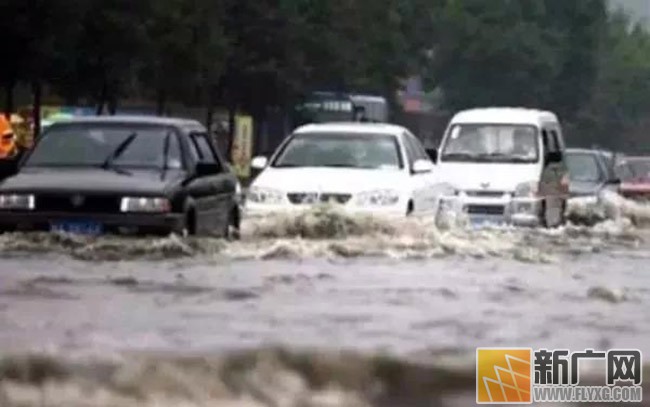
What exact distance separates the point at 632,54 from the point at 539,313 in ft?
303

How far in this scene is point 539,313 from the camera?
12.8 meters

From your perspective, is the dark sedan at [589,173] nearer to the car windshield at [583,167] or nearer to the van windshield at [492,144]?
the car windshield at [583,167]

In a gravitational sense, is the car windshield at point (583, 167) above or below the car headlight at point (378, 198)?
below

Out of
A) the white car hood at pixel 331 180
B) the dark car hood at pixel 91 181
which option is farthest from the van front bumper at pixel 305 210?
the dark car hood at pixel 91 181

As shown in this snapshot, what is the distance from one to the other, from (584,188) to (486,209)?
20.9ft

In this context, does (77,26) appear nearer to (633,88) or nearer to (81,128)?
(81,128)

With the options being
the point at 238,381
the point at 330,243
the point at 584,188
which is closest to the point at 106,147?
the point at 330,243

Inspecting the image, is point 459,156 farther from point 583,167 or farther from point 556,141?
point 583,167

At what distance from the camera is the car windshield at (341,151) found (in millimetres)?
21594

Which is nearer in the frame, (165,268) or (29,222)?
(165,268)

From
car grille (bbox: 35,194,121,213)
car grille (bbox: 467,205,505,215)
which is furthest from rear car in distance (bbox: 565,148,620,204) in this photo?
car grille (bbox: 35,194,121,213)

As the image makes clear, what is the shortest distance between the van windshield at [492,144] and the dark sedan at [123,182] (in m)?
6.32

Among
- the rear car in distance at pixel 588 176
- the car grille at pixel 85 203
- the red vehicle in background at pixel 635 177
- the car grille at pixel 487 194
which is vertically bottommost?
the red vehicle in background at pixel 635 177

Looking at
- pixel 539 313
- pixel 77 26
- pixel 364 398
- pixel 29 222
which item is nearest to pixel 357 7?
pixel 77 26
